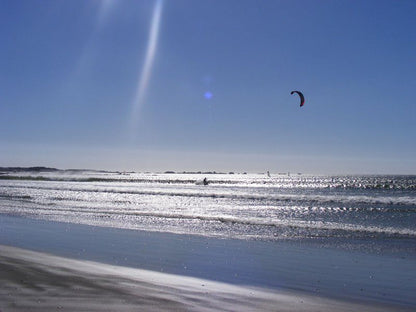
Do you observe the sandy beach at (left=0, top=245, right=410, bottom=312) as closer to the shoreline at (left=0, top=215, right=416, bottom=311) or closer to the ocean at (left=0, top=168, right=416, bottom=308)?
the shoreline at (left=0, top=215, right=416, bottom=311)

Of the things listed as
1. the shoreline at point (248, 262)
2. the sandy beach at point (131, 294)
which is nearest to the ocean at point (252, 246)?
the shoreline at point (248, 262)

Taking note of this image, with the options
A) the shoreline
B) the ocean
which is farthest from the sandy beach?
the ocean

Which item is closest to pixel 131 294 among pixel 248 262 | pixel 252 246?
pixel 248 262

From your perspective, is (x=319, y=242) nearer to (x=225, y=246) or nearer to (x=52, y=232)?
(x=225, y=246)

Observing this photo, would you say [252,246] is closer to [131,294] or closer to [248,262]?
[248,262]

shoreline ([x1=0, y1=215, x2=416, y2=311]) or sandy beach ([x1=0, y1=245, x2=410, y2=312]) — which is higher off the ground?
shoreline ([x1=0, y1=215, x2=416, y2=311])

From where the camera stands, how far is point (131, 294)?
761cm

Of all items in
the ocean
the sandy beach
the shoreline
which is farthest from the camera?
the ocean

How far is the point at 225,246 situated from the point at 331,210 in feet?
55.4

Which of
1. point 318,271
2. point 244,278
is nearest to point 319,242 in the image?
point 318,271

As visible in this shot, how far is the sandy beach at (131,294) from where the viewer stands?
22.8 ft

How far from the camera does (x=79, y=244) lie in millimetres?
14250

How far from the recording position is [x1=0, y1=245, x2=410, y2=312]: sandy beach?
694 centimetres

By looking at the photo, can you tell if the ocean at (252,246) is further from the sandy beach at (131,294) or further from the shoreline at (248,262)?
the sandy beach at (131,294)
